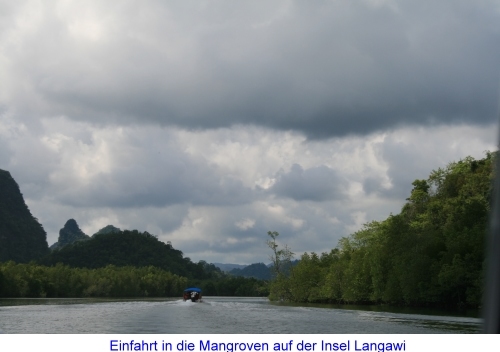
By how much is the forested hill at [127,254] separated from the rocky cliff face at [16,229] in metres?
27.5

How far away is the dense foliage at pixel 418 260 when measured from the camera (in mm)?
46969

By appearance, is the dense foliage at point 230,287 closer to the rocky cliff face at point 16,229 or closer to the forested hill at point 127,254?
the forested hill at point 127,254

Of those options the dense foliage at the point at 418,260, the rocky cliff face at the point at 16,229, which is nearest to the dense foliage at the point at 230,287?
the dense foliage at the point at 418,260

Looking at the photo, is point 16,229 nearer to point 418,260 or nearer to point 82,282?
point 82,282

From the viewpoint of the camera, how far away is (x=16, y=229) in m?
168

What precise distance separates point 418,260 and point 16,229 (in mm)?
138882

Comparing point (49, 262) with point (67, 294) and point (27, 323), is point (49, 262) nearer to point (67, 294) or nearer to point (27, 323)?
point (67, 294)

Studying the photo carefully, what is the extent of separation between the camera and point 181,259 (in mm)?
144625

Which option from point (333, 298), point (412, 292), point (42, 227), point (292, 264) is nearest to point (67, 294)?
point (292, 264)

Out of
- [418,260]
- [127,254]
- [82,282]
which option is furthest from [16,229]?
[418,260]

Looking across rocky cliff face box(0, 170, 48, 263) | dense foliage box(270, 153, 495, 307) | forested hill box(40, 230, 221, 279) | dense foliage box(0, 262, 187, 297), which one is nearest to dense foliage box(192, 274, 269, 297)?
dense foliage box(0, 262, 187, 297)

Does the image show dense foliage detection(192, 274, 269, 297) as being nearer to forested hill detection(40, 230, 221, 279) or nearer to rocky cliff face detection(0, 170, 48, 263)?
forested hill detection(40, 230, 221, 279)

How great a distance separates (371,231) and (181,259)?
227 feet

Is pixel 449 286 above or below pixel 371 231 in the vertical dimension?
below
